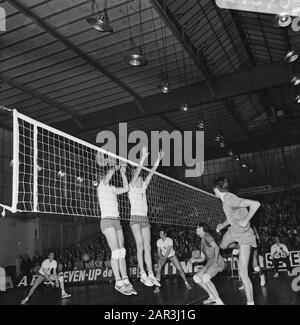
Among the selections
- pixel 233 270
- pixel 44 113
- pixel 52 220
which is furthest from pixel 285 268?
pixel 52 220

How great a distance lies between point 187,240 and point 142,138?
293 inches

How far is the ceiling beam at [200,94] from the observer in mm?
15599

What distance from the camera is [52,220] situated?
2866cm

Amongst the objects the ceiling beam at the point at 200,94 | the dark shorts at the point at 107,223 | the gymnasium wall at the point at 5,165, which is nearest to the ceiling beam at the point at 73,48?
the ceiling beam at the point at 200,94

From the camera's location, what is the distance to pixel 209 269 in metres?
6.91

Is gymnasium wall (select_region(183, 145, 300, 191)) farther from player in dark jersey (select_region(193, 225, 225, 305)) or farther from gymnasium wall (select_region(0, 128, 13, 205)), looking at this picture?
player in dark jersey (select_region(193, 225, 225, 305))

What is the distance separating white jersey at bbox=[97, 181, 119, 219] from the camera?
7.02m

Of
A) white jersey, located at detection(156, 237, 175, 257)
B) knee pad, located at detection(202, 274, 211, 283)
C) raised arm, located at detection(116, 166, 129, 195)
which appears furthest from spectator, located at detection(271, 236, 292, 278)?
raised arm, located at detection(116, 166, 129, 195)

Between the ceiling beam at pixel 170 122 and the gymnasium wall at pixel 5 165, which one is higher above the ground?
the ceiling beam at pixel 170 122

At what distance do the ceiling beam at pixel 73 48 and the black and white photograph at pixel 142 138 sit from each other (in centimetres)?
6

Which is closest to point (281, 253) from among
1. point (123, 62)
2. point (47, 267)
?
point (47, 267)

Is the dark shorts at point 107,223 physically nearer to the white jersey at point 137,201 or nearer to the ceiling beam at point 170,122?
the white jersey at point 137,201
